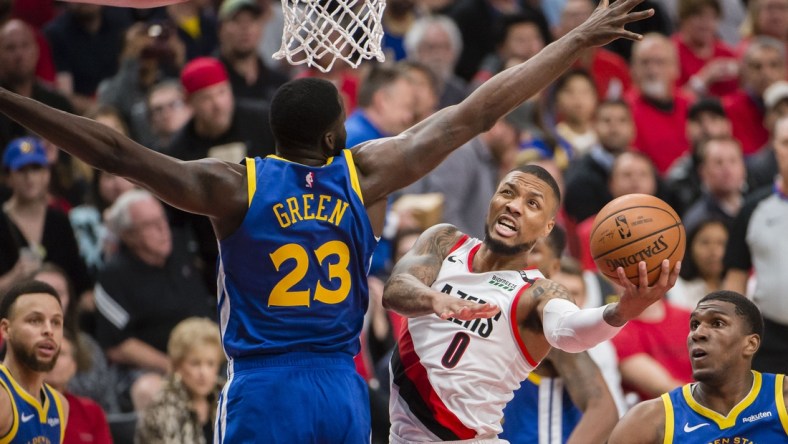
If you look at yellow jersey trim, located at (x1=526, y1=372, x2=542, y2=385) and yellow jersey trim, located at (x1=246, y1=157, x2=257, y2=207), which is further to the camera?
yellow jersey trim, located at (x1=526, y1=372, x2=542, y2=385)

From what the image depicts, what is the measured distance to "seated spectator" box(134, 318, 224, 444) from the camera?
8.09 meters

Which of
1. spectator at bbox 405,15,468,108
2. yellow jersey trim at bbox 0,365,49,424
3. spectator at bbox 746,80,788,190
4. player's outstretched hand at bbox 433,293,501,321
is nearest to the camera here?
player's outstretched hand at bbox 433,293,501,321

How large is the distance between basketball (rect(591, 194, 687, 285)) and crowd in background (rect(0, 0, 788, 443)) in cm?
175

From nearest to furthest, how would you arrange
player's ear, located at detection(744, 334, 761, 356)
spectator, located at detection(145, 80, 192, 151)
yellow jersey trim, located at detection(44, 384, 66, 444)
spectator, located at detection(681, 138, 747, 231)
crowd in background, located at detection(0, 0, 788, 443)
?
player's ear, located at detection(744, 334, 761, 356), yellow jersey trim, located at detection(44, 384, 66, 444), crowd in background, located at detection(0, 0, 788, 443), spectator, located at detection(681, 138, 747, 231), spectator, located at detection(145, 80, 192, 151)

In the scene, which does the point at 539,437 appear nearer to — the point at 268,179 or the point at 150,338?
→ the point at 268,179

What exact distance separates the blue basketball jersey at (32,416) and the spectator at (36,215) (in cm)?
259

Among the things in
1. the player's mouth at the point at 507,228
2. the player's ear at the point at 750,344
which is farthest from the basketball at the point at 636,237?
the player's ear at the point at 750,344

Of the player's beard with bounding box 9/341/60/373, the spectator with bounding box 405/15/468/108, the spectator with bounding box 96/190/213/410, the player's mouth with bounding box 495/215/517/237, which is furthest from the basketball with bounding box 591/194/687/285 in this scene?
the spectator with bounding box 405/15/468/108

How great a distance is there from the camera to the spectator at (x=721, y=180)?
10.6 m

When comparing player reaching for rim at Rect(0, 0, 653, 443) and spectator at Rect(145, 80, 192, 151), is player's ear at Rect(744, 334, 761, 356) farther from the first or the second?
spectator at Rect(145, 80, 192, 151)

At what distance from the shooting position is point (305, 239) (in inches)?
209

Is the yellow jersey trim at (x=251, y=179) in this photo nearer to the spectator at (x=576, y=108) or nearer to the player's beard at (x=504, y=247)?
the player's beard at (x=504, y=247)

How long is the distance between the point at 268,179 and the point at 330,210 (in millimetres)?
280

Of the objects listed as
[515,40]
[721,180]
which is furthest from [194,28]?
[721,180]
